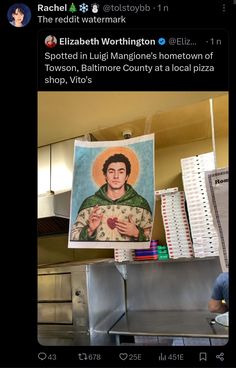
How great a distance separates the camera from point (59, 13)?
47cm

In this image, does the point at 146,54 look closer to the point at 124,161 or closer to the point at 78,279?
the point at 124,161

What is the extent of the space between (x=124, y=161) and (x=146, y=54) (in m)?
0.27

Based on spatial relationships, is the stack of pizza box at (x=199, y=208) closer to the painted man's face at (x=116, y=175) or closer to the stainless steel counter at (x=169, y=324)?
the stainless steel counter at (x=169, y=324)

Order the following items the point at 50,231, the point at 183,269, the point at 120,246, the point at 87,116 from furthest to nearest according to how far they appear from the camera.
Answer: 1. the point at 50,231
2. the point at 183,269
3. the point at 87,116
4. the point at 120,246

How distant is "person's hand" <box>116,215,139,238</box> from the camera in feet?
2.16

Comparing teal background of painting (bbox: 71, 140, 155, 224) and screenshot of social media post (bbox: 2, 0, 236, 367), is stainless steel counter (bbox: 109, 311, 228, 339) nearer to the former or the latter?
screenshot of social media post (bbox: 2, 0, 236, 367)

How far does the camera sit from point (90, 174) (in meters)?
0.69

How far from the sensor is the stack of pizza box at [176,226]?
165cm

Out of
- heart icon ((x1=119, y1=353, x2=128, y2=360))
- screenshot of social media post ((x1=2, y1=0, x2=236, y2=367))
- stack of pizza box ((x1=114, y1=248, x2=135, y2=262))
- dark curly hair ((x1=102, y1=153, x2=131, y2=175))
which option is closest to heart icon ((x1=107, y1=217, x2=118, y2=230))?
screenshot of social media post ((x1=2, y1=0, x2=236, y2=367))

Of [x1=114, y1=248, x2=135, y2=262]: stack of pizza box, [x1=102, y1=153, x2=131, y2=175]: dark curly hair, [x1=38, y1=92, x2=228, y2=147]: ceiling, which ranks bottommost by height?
[x1=114, y1=248, x2=135, y2=262]: stack of pizza box

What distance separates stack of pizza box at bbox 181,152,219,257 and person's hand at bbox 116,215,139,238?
39.5 inches

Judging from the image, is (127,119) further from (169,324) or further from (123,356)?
(123,356)

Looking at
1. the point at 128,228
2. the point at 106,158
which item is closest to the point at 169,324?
the point at 128,228
